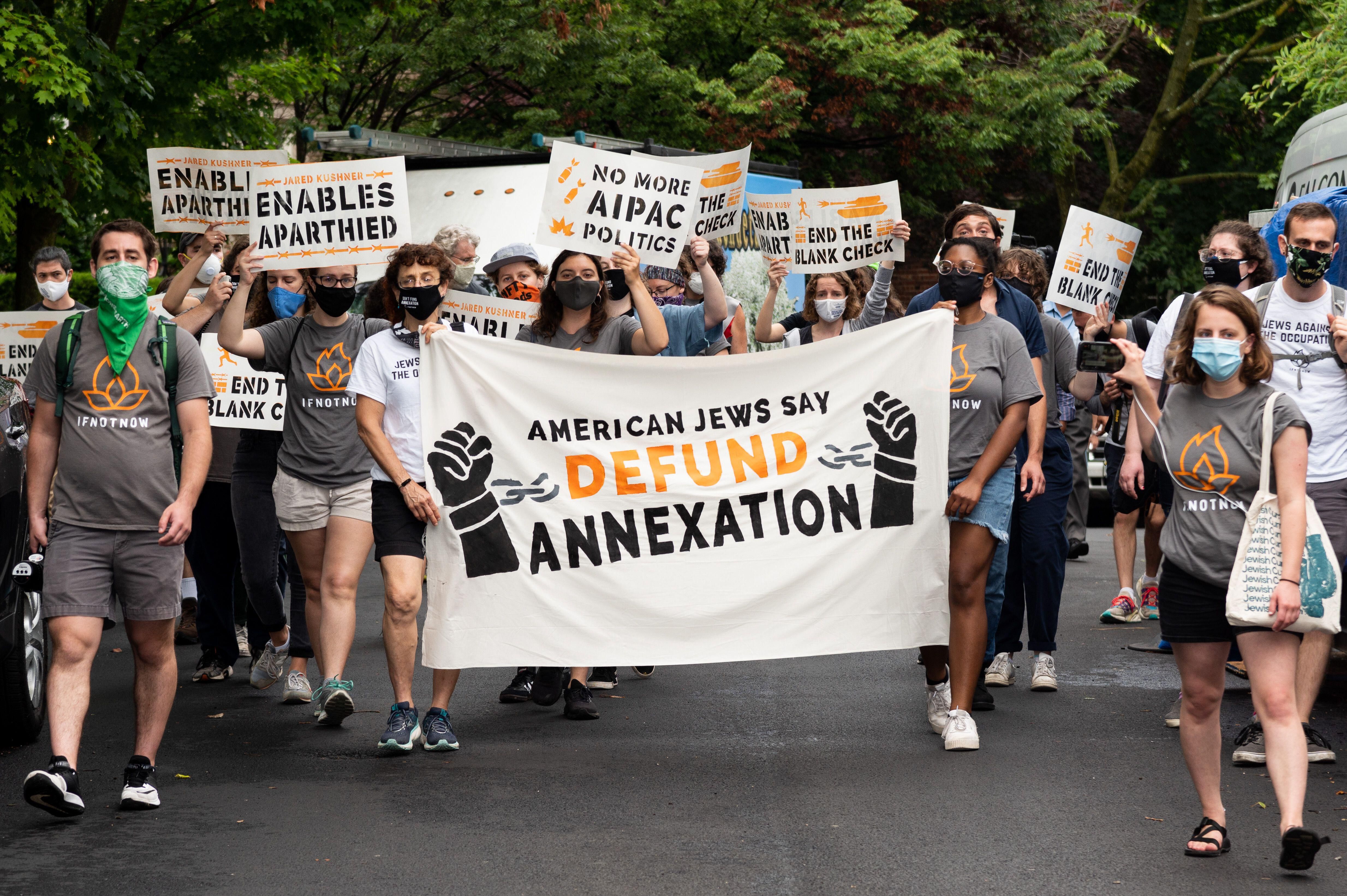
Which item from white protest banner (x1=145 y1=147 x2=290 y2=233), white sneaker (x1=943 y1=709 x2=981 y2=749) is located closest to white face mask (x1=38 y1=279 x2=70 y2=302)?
→ white protest banner (x1=145 y1=147 x2=290 y2=233)

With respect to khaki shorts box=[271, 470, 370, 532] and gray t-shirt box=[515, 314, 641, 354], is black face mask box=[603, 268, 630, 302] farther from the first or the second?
khaki shorts box=[271, 470, 370, 532]

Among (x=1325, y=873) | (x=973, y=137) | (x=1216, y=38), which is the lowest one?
(x=1325, y=873)

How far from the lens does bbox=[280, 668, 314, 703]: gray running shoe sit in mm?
7781

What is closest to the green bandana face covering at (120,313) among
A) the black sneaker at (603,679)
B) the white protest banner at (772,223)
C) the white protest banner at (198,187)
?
the white protest banner at (198,187)

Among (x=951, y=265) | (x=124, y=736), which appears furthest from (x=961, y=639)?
(x=124, y=736)

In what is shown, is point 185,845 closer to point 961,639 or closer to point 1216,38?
point 961,639

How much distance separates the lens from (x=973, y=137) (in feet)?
78.9

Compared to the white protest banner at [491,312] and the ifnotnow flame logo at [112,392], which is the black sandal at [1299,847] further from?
the white protest banner at [491,312]

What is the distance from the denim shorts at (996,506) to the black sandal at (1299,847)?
2.14 meters

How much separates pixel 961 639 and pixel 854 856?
179cm

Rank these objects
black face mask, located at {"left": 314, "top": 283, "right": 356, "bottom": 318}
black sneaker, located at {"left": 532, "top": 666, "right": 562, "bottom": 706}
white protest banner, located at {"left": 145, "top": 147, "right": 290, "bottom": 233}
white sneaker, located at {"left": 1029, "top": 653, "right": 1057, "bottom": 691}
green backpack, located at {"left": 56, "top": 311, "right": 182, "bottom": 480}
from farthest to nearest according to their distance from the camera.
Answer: white protest banner, located at {"left": 145, "top": 147, "right": 290, "bottom": 233}
white sneaker, located at {"left": 1029, "top": 653, "right": 1057, "bottom": 691}
black sneaker, located at {"left": 532, "top": 666, "right": 562, "bottom": 706}
black face mask, located at {"left": 314, "top": 283, "right": 356, "bottom": 318}
green backpack, located at {"left": 56, "top": 311, "right": 182, "bottom": 480}

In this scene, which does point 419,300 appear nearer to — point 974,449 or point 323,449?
point 323,449

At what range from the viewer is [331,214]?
7750mm

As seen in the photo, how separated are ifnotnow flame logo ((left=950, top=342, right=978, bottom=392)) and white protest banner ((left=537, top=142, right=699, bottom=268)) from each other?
→ 60.2 inches
